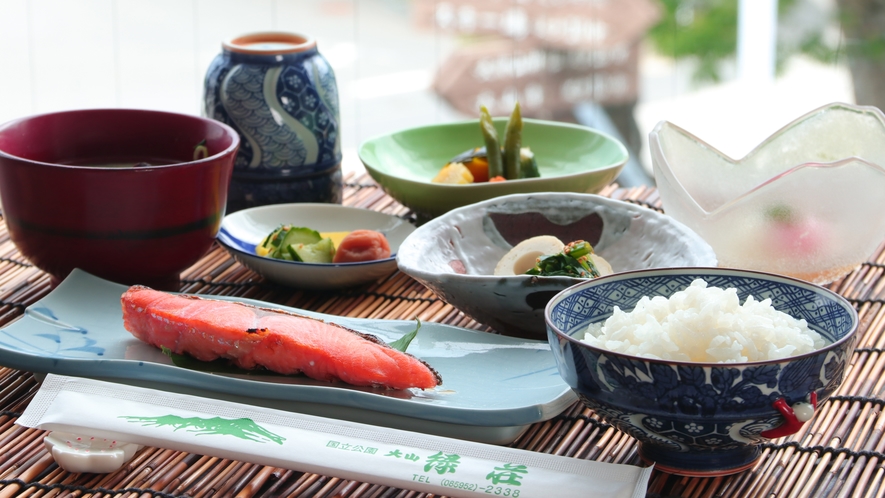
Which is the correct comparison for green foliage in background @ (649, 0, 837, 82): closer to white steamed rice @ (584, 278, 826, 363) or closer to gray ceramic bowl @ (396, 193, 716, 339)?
gray ceramic bowl @ (396, 193, 716, 339)

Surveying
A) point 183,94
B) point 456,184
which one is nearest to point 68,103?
point 183,94

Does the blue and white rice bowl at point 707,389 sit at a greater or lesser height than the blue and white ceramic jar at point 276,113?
lesser

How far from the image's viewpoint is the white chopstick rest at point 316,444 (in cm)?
76

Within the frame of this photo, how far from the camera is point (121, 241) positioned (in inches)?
47.1

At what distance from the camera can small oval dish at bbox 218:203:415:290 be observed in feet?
4.17

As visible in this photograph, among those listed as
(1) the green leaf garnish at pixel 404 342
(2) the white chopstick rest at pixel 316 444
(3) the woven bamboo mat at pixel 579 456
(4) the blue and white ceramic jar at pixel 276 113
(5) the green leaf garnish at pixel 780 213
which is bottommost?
(3) the woven bamboo mat at pixel 579 456

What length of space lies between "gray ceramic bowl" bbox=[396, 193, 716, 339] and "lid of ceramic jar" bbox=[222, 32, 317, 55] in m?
0.46

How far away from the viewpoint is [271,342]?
0.96m

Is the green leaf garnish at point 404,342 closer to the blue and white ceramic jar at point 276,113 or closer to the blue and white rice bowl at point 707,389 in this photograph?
the blue and white rice bowl at point 707,389

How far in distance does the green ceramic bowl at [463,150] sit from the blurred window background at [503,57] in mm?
1522

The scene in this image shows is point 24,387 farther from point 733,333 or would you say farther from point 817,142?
point 817,142

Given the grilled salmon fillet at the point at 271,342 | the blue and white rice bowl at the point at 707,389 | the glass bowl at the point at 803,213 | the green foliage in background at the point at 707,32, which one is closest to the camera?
the blue and white rice bowl at the point at 707,389

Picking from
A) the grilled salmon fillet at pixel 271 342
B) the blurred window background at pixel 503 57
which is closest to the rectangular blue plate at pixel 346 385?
the grilled salmon fillet at pixel 271 342

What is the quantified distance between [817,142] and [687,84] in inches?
128
